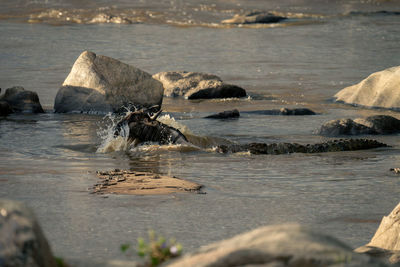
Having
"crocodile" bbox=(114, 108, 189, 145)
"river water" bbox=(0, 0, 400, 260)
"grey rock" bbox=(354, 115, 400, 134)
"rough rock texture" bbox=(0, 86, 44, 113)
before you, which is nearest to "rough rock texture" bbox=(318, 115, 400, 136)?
"grey rock" bbox=(354, 115, 400, 134)

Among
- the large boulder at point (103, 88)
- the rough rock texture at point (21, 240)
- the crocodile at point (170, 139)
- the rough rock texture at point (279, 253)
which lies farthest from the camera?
the large boulder at point (103, 88)

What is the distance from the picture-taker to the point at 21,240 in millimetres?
3836

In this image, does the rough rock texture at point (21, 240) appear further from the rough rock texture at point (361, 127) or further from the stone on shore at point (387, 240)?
the rough rock texture at point (361, 127)

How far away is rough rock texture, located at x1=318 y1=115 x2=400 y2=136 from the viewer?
516 inches

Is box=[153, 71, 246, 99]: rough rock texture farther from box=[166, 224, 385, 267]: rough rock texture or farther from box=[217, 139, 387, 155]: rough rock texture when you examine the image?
box=[166, 224, 385, 267]: rough rock texture

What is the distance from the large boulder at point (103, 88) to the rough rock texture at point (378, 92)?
379cm

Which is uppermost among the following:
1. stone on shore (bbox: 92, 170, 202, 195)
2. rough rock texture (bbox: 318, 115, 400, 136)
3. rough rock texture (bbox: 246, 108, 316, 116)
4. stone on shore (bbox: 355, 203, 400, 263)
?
stone on shore (bbox: 355, 203, 400, 263)

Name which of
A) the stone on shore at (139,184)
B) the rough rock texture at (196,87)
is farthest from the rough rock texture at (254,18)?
the stone on shore at (139,184)

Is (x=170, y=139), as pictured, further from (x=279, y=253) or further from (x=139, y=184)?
(x=279, y=253)

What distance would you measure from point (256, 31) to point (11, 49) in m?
11.8

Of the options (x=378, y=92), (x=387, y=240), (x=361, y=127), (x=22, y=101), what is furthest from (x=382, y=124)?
(x=387, y=240)

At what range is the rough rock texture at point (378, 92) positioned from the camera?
54.3 ft

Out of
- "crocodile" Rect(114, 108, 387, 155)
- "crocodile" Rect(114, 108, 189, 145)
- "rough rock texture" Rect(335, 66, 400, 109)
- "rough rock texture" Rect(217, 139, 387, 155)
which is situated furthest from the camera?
"rough rock texture" Rect(335, 66, 400, 109)

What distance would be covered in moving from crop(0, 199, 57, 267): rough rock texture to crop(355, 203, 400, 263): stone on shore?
8.25ft
